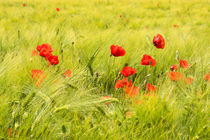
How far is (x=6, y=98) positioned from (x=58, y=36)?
84cm

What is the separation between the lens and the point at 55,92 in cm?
68

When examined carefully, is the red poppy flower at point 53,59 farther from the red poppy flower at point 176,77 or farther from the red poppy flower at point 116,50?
the red poppy flower at point 176,77

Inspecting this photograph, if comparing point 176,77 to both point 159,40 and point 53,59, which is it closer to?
point 159,40

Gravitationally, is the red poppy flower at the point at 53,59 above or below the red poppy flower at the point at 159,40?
below

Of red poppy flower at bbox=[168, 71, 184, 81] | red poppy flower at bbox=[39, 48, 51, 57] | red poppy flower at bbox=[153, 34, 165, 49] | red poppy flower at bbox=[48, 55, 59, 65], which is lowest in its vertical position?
red poppy flower at bbox=[168, 71, 184, 81]

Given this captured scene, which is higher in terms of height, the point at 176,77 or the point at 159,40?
the point at 159,40

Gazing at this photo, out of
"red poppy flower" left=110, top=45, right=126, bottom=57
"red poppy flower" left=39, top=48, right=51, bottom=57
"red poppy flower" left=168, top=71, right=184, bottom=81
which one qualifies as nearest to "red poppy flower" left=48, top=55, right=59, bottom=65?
"red poppy flower" left=39, top=48, right=51, bottom=57

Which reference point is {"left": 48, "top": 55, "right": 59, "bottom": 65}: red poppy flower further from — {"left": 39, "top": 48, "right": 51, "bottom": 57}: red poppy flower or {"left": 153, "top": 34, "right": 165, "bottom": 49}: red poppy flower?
{"left": 153, "top": 34, "right": 165, "bottom": 49}: red poppy flower

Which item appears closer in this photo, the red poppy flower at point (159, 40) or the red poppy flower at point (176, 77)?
the red poppy flower at point (176, 77)

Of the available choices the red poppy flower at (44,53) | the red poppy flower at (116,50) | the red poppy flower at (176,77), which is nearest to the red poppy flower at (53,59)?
the red poppy flower at (44,53)

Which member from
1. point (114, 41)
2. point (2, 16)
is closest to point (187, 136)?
point (114, 41)

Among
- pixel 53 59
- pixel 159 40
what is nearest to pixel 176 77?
pixel 159 40

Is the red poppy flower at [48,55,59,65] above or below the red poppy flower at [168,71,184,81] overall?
above

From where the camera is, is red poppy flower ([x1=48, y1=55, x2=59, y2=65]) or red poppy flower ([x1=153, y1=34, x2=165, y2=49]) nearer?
red poppy flower ([x1=48, y1=55, x2=59, y2=65])
